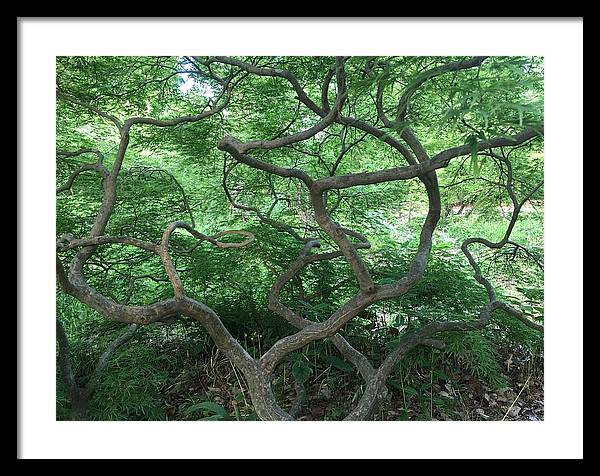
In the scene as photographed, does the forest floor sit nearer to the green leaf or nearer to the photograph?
the photograph

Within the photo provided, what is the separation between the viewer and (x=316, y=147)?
10.9 feet

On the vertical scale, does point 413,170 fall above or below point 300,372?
above

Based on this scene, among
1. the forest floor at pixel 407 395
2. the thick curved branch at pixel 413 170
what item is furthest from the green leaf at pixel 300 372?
the thick curved branch at pixel 413 170

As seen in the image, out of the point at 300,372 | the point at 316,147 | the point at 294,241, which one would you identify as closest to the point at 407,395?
the point at 300,372

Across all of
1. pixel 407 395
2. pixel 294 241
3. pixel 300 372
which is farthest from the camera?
pixel 294 241

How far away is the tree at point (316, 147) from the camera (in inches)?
73.5

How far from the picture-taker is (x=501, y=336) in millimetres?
3225

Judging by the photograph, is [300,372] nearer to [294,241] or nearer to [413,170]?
[294,241]

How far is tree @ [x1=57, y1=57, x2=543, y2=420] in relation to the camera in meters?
1.87

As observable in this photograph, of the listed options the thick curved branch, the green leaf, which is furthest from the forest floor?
the thick curved branch
